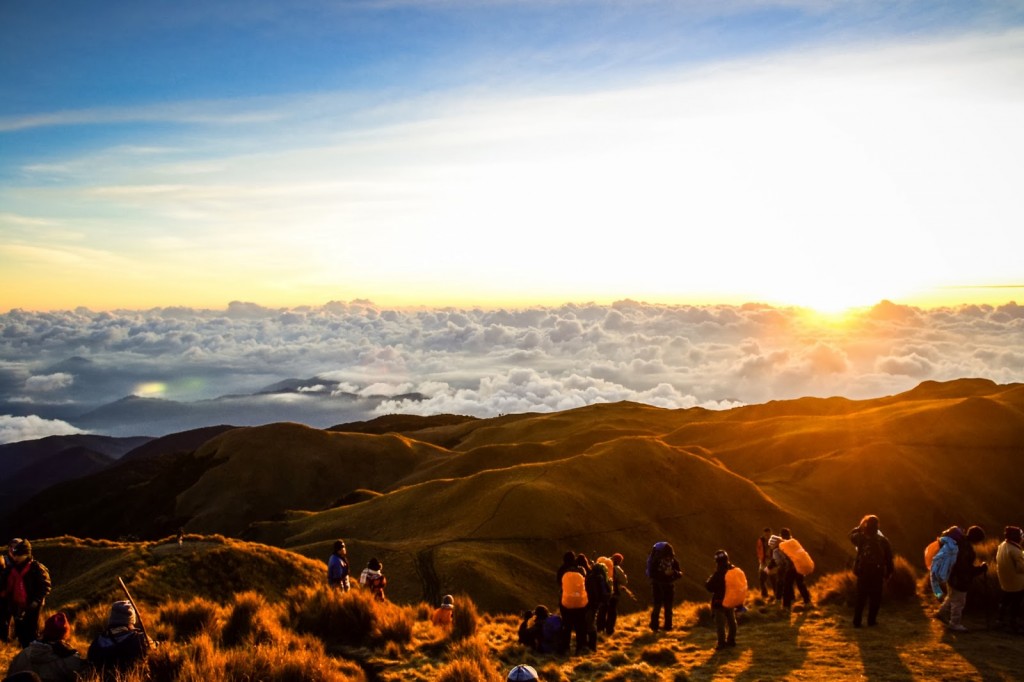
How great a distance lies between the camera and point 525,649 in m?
16.2

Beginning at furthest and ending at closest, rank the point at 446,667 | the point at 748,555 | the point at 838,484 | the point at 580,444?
the point at 580,444, the point at 838,484, the point at 748,555, the point at 446,667

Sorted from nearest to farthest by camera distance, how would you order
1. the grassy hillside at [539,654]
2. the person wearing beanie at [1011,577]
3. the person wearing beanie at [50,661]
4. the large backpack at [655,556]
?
the person wearing beanie at [50,661], the grassy hillside at [539,654], the person wearing beanie at [1011,577], the large backpack at [655,556]

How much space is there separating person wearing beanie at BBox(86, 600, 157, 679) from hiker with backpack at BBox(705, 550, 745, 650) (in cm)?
1179

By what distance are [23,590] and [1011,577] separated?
21.2m

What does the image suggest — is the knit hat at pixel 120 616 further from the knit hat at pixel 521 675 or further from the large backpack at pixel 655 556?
the large backpack at pixel 655 556

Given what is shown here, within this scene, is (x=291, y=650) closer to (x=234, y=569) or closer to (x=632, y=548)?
(x=234, y=569)

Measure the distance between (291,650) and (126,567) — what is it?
17376 mm

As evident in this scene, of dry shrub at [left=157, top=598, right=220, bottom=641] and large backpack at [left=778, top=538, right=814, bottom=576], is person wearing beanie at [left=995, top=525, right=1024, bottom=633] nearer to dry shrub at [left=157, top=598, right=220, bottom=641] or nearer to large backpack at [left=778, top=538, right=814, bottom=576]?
large backpack at [left=778, top=538, right=814, bottom=576]

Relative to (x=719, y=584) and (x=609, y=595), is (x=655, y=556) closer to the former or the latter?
(x=609, y=595)

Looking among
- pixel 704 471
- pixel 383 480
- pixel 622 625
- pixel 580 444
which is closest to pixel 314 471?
pixel 383 480

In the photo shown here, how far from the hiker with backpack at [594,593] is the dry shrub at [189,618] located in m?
8.61

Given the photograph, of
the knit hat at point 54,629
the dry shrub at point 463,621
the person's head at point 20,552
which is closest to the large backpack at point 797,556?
the dry shrub at point 463,621

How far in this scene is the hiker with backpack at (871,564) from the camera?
16.2 meters

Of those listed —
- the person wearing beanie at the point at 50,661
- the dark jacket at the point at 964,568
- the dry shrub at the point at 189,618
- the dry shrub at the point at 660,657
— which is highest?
the person wearing beanie at the point at 50,661
